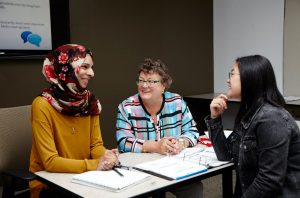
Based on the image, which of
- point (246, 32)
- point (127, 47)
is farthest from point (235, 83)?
point (246, 32)

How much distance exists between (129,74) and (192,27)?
1.13m

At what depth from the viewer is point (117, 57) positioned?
3.83 metres

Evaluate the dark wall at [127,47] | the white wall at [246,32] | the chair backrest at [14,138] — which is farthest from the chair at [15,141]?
the white wall at [246,32]

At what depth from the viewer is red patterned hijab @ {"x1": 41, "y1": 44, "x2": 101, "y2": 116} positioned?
6.32ft

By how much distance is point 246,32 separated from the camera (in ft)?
14.8

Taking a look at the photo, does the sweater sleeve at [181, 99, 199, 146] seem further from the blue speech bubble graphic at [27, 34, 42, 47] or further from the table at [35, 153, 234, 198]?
the blue speech bubble graphic at [27, 34, 42, 47]

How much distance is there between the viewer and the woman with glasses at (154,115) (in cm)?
230

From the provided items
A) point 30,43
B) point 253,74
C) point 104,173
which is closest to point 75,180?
point 104,173

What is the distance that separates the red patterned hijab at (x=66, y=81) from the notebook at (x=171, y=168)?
0.48 m

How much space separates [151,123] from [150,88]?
23 centimetres

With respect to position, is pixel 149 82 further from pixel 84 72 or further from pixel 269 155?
pixel 269 155

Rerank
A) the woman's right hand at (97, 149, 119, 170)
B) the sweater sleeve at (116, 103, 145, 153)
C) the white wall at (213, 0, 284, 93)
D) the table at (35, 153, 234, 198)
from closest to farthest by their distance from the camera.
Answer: the table at (35, 153, 234, 198) → the woman's right hand at (97, 149, 119, 170) → the sweater sleeve at (116, 103, 145, 153) → the white wall at (213, 0, 284, 93)

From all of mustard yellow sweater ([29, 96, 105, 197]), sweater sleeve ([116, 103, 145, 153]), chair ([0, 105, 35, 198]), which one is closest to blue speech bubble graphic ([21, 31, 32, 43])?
chair ([0, 105, 35, 198])

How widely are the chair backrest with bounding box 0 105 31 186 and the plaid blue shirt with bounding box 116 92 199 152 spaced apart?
0.54 m
